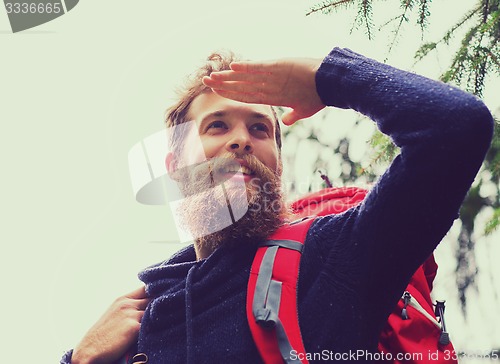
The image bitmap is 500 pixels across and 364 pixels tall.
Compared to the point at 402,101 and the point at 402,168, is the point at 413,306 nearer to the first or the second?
the point at 402,168

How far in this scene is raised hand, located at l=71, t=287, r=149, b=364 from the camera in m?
2.16

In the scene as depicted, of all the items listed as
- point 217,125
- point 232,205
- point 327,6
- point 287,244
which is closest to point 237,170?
point 232,205

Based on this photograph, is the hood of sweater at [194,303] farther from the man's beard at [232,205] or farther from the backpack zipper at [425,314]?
the backpack zipper at [425,314]

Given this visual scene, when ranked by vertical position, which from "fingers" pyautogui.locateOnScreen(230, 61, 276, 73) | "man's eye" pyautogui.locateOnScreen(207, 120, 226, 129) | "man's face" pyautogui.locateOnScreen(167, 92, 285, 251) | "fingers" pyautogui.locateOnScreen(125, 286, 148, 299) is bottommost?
"fingers" pyautogui.locateOnScreen(125, 286, 148, 299)

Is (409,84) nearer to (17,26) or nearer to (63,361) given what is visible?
(63,361)

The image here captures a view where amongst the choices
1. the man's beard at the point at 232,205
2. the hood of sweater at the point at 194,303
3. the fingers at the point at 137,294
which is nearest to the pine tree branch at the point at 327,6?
the man's beard at the point at 232,205

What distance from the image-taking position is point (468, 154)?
4.97 feet

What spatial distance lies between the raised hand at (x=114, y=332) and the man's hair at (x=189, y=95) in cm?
94

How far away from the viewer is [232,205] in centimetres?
241

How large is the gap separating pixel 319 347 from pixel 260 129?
51.8 inches

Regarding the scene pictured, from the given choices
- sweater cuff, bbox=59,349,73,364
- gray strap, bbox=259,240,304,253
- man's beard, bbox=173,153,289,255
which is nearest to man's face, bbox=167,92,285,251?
man's beard, bbox=173,153,289,255

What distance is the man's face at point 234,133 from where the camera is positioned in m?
2.48

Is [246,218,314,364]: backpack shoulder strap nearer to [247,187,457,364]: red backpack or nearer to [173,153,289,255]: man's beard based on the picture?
[247,187,457,364]: red backpack

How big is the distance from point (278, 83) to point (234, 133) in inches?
27.8
